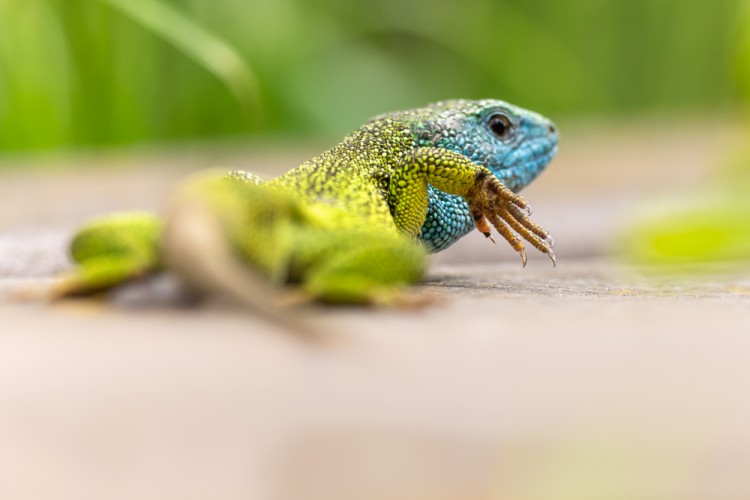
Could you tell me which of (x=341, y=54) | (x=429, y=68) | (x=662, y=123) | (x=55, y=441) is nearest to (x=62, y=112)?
(x=341, y=54)

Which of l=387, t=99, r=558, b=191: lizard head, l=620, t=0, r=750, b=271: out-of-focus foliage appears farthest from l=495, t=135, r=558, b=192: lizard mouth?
l=620, t=0, r=750, b=271: out-of-focus foliage

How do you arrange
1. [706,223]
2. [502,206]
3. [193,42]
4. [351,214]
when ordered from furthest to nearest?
[193,42], [502,206], [351,214], [706,223]

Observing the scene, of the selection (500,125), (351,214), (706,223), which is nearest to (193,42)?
(500,125)

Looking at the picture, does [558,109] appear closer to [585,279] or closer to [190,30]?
[190,30]

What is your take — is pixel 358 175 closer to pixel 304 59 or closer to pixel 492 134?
pixel 492 134

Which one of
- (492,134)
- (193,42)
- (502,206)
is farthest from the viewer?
(193,42)

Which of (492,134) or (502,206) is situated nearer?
(502,206)

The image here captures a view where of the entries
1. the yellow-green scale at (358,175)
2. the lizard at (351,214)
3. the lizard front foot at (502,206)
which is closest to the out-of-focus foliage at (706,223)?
the lizard at (351,214)

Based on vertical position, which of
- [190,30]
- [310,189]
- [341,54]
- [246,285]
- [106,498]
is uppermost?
[341,54]
